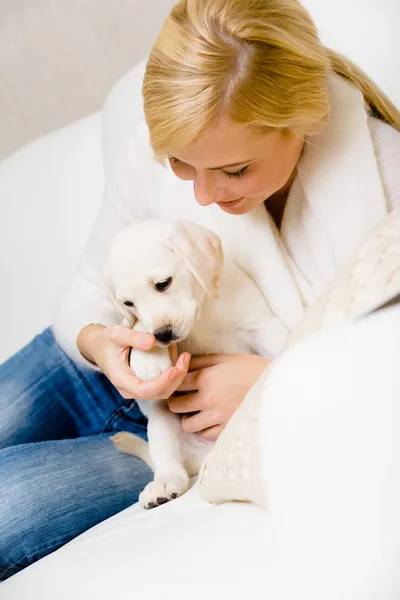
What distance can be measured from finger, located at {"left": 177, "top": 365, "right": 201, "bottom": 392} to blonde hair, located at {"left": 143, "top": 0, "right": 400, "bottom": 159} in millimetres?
424

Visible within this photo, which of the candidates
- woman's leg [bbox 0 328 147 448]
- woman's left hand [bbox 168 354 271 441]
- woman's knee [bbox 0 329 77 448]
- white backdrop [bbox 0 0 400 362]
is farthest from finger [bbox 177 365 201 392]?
white backdrop [bbox 0 0 400 362]

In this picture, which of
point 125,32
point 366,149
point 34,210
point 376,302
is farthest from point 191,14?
point 125,32

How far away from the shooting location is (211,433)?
1233 millimetres

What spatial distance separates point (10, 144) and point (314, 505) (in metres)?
2.54

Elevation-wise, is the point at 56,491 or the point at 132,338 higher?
the point at 132,338

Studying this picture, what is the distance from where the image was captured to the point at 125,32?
8.25 ft

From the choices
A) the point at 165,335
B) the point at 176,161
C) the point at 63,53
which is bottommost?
the point at 165,335

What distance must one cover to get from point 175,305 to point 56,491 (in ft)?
1.27

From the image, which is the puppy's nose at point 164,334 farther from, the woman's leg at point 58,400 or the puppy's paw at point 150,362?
the woman's leg at point 58,400

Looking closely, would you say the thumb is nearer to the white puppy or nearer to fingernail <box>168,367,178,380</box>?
the white puppy

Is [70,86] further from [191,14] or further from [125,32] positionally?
[191,14]

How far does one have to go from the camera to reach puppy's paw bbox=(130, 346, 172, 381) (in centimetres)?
117

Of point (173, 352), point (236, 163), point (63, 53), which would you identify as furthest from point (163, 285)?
point (63, 53)

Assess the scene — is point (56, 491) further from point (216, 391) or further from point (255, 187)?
point (255, 187)
